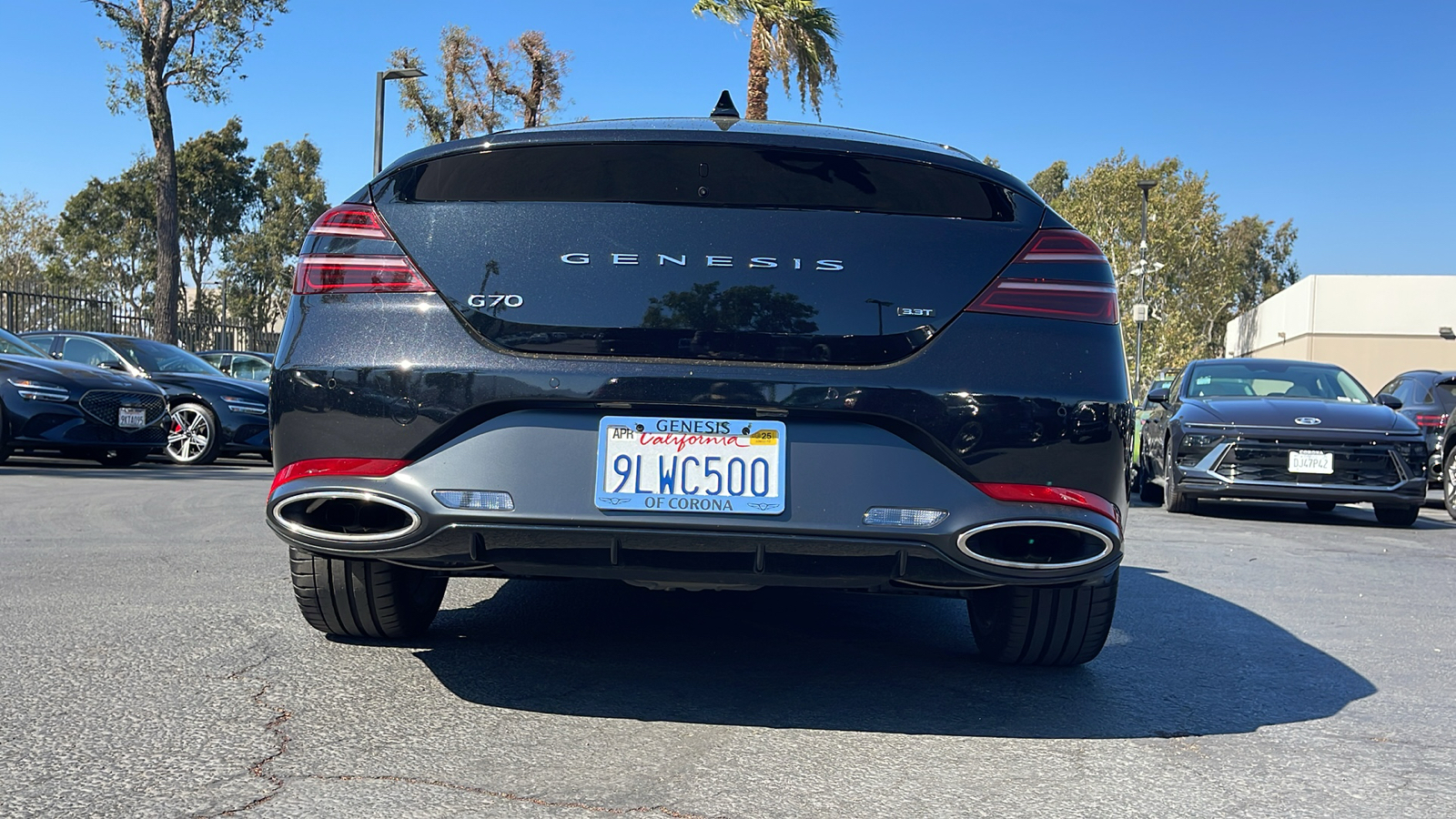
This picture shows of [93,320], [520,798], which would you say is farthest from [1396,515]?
[93,320]

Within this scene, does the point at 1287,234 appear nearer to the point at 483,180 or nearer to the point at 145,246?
the point at 145,246

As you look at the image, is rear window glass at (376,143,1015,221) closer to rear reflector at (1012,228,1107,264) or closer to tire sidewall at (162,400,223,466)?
rear reflector at (1012,228,1107,264)

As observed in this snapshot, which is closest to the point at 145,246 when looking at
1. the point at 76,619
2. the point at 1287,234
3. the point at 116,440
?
the point at 116,440

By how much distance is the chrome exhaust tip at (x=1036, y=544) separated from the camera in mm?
3004

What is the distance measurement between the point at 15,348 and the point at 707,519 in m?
10.5

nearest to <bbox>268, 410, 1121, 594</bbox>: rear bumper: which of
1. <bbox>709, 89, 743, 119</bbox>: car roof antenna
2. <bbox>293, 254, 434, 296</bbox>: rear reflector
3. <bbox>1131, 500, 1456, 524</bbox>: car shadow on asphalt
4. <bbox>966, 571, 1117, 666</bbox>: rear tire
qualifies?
<bbox>293, 254, 434, 296</bbox>: rear reflector

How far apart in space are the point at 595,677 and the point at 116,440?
29.3 feet

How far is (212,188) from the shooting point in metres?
47.2

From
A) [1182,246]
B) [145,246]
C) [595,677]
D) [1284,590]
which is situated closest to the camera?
[595,677]

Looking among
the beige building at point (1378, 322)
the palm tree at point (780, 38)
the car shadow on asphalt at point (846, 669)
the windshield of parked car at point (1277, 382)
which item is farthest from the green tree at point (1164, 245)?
the car shadow on asphalt at point (846, 669)

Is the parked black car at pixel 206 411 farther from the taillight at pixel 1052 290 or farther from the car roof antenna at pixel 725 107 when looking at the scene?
the taillight at pixel 1052 290

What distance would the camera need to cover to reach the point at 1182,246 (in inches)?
2144

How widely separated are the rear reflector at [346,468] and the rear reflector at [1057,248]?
1.58 meters

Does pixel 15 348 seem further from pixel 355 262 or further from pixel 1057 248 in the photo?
pixel 1057 248
